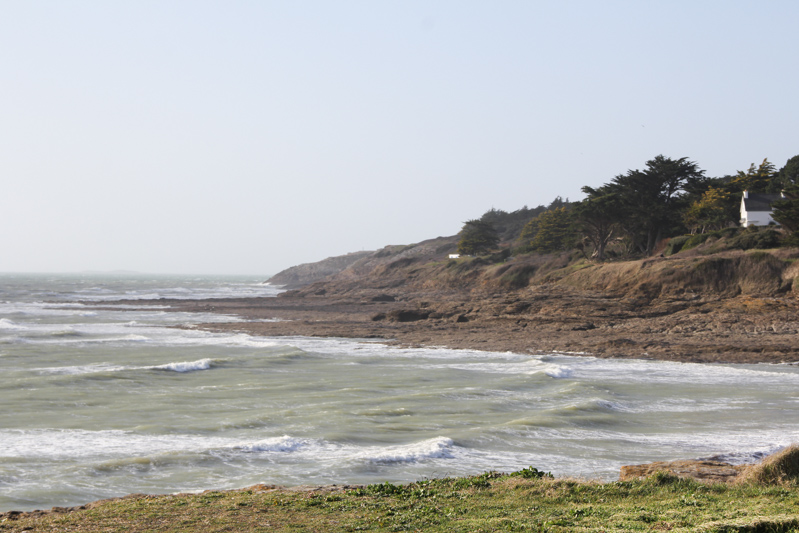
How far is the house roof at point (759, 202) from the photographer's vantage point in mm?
52303

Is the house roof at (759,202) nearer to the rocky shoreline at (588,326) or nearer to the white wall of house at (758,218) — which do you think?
the white wall of house at (758,218)

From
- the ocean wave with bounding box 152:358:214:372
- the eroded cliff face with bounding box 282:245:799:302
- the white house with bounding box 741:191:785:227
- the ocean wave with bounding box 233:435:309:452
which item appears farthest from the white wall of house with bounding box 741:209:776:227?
the ocean wave with bounding box 233:435:309:452

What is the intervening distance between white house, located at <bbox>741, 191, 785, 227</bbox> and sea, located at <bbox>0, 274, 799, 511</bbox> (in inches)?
1138

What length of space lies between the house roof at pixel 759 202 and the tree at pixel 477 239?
118 feet

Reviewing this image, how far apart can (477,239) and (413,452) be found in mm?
73423

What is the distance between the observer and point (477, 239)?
3398 inches

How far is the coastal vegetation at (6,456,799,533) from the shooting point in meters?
7.69

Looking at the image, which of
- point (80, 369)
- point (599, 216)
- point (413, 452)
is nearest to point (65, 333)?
point (80, 369)

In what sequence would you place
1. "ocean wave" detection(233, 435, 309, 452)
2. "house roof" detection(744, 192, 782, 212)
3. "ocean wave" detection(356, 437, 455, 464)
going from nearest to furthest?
"ocean wave" detection(356, 437, 455, 464) → "ocean wave" detection(233, 435, 309, 452) → "house roof" detection(744, 192, 782, 212)

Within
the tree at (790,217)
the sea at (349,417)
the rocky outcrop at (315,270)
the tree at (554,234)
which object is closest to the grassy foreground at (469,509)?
the sea at (349,417)

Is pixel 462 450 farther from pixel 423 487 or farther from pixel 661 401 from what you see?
pixel 661 401

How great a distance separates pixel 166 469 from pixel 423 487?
542cm

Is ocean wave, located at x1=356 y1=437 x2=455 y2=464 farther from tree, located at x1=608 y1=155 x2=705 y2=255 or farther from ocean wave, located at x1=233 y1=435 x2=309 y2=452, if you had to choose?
tree, located at x1=608 y1=155 x2=705 y2=255

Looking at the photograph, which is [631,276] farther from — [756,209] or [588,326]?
[756,209]
